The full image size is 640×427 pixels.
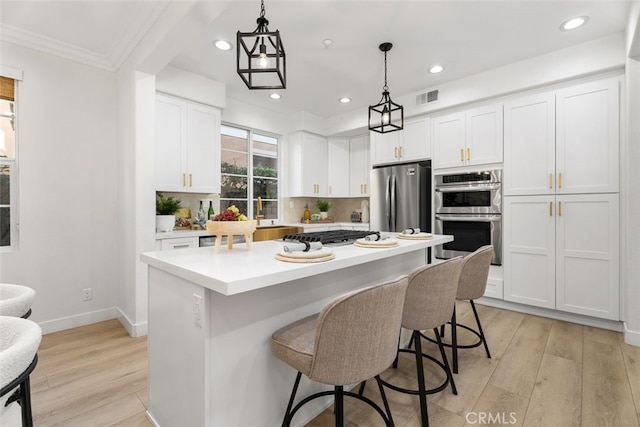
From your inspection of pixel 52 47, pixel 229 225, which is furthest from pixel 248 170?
pixel 229 225

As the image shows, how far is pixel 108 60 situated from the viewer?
10.2ft

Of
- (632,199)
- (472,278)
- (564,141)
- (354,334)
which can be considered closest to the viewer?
(354,334)

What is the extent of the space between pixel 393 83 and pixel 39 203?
12.9 ft

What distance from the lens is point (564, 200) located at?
122 inches

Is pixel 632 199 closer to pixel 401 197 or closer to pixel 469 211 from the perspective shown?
pixel 469 211

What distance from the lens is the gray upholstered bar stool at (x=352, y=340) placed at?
1.13m

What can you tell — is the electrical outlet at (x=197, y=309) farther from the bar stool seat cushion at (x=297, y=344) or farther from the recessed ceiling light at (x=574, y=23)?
the recessed ceiling light at (x=574, y=23)

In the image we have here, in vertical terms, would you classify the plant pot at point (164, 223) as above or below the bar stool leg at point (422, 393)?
above

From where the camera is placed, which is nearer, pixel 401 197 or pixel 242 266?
pixel 242 266

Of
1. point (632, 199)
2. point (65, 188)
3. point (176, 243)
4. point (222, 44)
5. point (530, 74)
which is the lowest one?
point (176, 243)

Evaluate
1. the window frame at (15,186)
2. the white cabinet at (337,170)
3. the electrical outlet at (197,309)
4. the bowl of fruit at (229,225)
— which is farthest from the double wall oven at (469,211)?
the window frame at (15,186)

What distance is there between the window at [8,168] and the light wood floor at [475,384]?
1038 millimetres

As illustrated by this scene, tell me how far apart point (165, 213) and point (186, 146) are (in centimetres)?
81

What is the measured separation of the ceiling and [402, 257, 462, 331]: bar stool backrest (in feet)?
6.46
